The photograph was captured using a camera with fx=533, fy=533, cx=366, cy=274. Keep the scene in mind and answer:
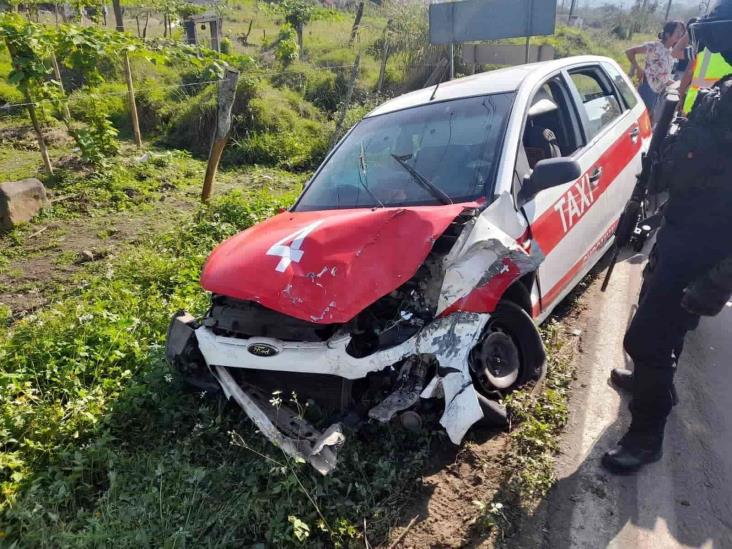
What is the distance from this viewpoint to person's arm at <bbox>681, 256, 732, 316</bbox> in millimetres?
2180

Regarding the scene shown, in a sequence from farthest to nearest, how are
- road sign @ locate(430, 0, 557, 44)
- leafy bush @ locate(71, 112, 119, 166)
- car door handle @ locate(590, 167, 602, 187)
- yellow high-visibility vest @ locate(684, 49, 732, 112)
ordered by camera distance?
1. leafy bush @ locate(71, 112, 119, 166)
2. road sign @ locate(430, 0, 557, 44)
3. yellow high-visibility vest @ locate(684, 49, 732, 112)
4. car door handle @ locate(590, 167, 602, 187)

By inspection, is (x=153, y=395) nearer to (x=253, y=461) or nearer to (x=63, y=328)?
(x=253, y=461)

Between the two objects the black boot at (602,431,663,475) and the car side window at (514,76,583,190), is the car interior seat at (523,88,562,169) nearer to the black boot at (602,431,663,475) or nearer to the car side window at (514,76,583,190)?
the car side window at (514,76,583,190)

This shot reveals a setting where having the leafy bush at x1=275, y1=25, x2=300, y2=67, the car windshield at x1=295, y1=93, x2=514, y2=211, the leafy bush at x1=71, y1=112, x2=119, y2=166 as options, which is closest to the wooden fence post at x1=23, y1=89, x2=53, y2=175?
the leafy bush at x1=71, y1=112, x2=119, y2=166

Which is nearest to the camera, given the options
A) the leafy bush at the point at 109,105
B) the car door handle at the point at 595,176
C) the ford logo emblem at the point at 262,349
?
the ford logo emblem at the point at 262,349

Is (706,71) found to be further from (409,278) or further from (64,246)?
(64,246)

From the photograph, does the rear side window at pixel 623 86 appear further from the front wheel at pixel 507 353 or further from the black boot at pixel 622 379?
the front wheel at pixel 507 353

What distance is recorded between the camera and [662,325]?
2441mm

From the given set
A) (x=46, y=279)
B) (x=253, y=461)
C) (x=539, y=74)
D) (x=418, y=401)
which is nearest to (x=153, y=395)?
(x=253, y=461)

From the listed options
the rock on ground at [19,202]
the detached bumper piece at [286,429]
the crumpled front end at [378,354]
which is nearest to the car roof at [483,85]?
the crumpled front end at [378,354]

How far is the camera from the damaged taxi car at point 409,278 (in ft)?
7.95

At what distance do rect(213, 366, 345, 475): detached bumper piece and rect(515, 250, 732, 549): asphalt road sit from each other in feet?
2.89

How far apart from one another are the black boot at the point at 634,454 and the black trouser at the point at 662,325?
0.03 meters

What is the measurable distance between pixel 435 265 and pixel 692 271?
114 cm
